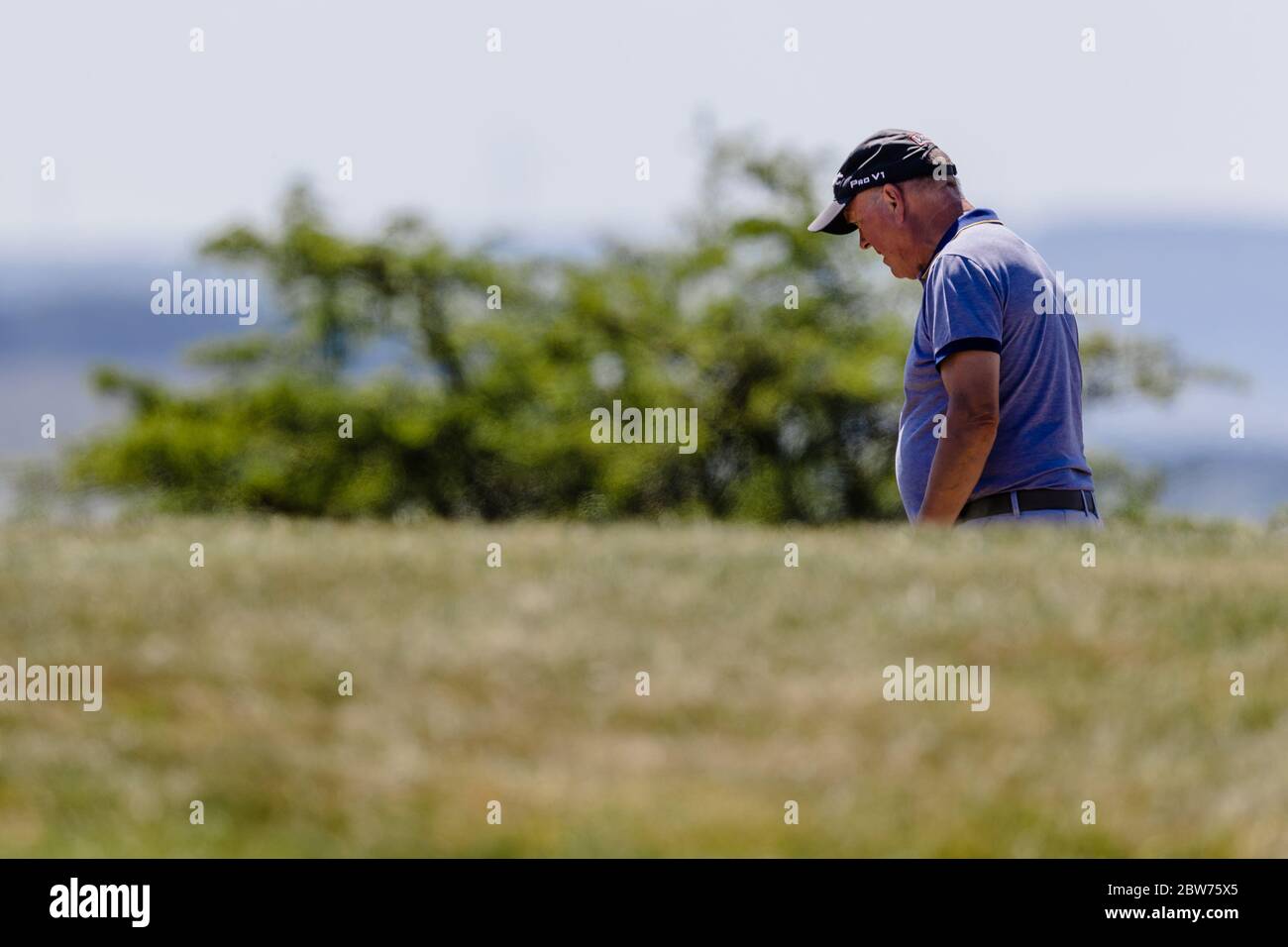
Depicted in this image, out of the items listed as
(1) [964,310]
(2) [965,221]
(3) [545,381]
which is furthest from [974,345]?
(3) [545,381]

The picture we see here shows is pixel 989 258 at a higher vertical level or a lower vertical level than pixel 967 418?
higher

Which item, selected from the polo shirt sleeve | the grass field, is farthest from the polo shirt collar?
the grass field

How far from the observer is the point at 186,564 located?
5.15 meters

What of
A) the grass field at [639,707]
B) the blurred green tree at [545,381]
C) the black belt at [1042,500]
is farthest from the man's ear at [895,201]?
the blurred green tree at [545,381]

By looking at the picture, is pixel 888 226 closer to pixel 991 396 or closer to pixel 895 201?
pixel 895 201

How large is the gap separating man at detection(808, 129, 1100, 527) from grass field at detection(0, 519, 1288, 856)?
2.62 feet

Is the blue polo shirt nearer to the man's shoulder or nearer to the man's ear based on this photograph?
the man's shoulder

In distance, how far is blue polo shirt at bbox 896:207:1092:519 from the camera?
5.96 m

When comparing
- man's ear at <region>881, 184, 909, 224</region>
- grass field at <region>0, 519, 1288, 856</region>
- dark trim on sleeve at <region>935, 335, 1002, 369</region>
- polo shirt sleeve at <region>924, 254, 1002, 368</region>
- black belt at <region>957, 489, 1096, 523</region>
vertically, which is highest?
man's ear at <region>881, 184, 909, 224</region>

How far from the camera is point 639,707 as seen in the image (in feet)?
13.4

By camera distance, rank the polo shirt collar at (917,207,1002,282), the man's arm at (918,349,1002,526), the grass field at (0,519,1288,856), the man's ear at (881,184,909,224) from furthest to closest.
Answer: the man's ear at (881,184,909,224) < the polo shirt collar at (917,207,1002,282) < the man's arm at (918,349,1002,526) < the grass field at (0,519,1288,856)

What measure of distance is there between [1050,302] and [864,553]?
163 centimetres

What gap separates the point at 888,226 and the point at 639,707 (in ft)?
11.6
